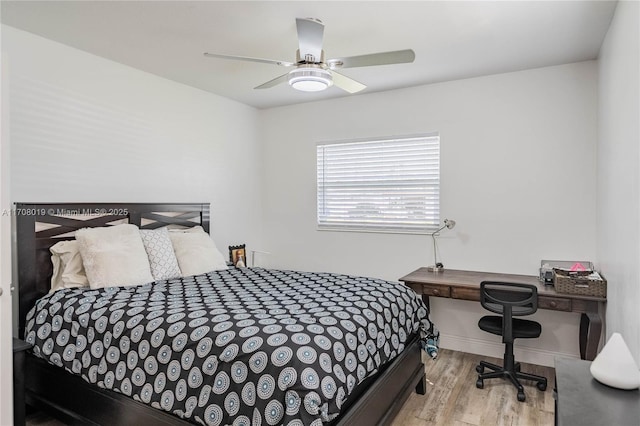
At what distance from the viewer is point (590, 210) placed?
10.7ft

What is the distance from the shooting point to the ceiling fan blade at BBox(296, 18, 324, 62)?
216 centimetres

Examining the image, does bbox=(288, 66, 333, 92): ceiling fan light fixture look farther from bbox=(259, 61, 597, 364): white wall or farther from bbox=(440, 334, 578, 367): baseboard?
bbox=(440, 334, 578, 367): baseboard

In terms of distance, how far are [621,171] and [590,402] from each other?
4.83ft

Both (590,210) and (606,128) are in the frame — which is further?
(590,210)

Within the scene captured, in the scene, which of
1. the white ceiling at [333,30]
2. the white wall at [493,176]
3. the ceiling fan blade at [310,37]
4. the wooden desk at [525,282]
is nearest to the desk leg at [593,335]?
the wooden desk at [525,282]

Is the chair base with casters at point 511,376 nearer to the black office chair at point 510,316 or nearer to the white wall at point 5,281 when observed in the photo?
the black office chair at point 510,316

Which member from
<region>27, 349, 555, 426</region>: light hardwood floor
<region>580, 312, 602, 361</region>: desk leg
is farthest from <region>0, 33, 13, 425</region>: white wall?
<region>580, 312, 602, 361</region>: desk leg

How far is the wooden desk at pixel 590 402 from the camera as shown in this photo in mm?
1113

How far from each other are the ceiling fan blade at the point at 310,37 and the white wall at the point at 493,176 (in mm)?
1846

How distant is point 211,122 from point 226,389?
3180 millimetres

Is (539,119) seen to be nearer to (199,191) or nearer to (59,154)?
(199,191)

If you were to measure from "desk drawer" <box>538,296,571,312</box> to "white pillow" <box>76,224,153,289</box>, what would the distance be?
2.89 meters

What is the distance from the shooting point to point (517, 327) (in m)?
2.98

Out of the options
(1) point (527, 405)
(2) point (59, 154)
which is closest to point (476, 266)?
(1) point (527, 405)
